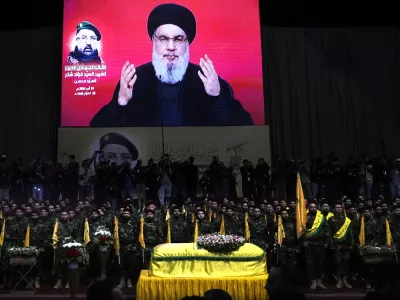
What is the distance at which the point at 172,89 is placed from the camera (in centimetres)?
1764

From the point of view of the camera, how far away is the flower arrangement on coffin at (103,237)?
873 centimetres

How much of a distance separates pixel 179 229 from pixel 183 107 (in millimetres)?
8357

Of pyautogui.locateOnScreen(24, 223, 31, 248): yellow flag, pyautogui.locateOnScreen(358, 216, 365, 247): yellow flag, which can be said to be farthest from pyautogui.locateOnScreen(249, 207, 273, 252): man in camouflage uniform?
pyautogui.locateOnScreen(24, 223, 31, 248): yellow flag

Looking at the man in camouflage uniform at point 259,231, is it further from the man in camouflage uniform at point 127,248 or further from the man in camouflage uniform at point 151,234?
the man in camouflage uniform at point 127,248

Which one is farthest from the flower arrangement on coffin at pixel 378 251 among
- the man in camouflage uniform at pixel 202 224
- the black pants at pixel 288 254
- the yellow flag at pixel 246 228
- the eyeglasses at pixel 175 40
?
the eyeglasses at pixel 175 40

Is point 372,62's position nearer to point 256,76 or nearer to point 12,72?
point 256,76

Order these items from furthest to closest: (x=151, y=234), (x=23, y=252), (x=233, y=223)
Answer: (x=233, y=223) < (x=151, y=234) < (x=23, y=252)

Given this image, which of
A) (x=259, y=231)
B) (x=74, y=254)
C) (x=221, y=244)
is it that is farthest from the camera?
(x=259, y=231)

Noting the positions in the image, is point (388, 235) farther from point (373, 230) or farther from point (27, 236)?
point (27, 236)

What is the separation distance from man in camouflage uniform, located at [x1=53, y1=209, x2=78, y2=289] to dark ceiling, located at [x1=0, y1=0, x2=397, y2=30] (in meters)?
11.6

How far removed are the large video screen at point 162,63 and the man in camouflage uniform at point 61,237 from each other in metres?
7.73

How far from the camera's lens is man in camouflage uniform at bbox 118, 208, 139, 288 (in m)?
9.25

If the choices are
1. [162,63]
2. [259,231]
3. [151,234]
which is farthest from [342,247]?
[162,63]

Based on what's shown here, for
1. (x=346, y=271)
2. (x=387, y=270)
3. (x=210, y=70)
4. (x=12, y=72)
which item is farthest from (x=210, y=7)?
(x=387, y=270)
